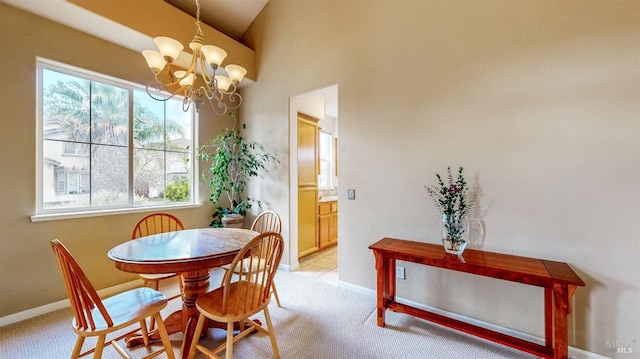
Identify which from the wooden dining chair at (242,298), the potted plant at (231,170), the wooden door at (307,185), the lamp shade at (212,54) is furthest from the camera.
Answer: the wooden door at (307,185)

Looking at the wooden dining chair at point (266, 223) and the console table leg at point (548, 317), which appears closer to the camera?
the console table leg at point (548, 317)

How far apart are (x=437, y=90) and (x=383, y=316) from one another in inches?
79.3

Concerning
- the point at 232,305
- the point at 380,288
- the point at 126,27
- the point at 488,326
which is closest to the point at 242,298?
the point at 232,305

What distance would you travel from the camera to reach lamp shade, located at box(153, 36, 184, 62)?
1.73 meters

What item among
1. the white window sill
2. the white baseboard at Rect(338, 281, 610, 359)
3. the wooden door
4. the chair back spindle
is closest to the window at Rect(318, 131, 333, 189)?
the wooden door

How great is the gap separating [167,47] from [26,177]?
1.84 m

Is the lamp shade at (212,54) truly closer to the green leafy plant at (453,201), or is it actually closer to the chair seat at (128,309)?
the chair seat at (128,309)

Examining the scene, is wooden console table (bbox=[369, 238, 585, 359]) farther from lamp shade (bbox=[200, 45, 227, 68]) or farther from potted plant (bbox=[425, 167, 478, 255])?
lamp shade (bbox=[200, 45, 227, 68])

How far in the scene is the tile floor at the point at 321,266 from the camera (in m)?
3.23

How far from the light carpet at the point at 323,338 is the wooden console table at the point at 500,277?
16cm

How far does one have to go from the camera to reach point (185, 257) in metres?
1.59

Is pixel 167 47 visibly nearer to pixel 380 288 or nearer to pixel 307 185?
pixel 380 288

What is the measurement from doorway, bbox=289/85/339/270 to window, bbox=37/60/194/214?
1.42 metres

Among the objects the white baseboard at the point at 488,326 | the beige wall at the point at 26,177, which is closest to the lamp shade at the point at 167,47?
the beige wall at the point at 26,177
